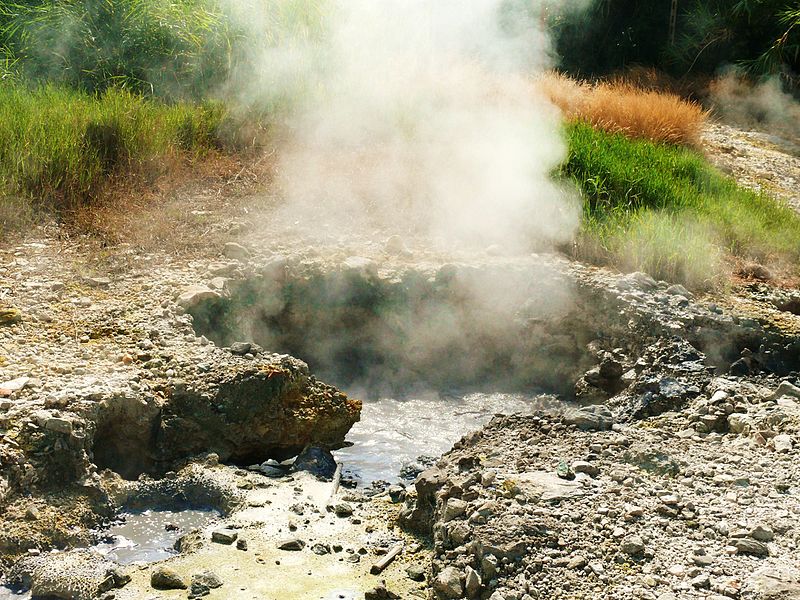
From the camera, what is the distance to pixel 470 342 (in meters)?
5.90

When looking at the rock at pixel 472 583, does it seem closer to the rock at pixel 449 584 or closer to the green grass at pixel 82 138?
the rock at pixel 449 584

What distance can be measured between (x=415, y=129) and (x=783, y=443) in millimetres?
4813

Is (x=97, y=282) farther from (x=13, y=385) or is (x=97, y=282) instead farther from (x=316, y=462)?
(x=316, y=462)

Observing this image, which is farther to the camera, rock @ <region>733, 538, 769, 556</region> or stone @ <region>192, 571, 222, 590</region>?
stone @ <region>192, 571, 222, 590</region>

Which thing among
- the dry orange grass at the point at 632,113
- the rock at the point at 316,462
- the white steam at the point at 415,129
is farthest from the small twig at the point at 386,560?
the dry orange grass at the point at 632,113

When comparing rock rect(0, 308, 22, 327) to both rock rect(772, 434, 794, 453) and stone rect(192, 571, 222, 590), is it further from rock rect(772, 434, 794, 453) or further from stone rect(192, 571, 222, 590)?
rock rect(772, 434, 794, 453)

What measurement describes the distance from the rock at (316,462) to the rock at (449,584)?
116 cm

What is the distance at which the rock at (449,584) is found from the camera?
3270 mm

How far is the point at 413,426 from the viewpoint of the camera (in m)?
5.21

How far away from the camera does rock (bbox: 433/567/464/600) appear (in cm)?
327

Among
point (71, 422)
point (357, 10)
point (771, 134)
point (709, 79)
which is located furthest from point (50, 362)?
point (709, 79)

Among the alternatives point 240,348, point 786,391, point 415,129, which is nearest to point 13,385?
point 240,348

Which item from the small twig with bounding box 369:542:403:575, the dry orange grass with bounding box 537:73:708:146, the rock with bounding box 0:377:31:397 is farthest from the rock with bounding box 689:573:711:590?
the dry orange grass with bounding box 537:73:708:146

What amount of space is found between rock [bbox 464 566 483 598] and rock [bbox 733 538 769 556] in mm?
873
